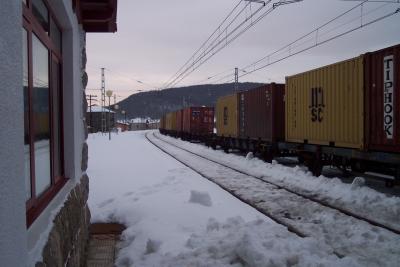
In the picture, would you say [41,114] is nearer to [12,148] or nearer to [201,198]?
[12,148]

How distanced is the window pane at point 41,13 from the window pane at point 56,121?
0.52m

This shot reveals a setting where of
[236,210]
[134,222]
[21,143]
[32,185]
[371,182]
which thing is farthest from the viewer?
[371,182]

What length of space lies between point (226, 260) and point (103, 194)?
206 inches

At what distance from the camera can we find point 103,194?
9844mm

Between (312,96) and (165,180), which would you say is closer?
(165,180)

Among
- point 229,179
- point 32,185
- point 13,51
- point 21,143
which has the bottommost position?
point 229,179

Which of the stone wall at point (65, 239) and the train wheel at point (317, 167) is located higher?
the stone wall at point (65, 239)

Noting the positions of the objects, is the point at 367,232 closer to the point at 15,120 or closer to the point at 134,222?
the point at 134,222

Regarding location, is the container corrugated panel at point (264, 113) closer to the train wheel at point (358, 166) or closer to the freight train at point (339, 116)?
the freight train at point (339, 116)

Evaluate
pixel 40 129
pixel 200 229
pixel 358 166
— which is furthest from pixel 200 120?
pixel 40 129

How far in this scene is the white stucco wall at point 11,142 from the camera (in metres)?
1.68

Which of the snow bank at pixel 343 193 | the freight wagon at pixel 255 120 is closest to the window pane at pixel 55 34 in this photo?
the snow bank at pixel 343 193

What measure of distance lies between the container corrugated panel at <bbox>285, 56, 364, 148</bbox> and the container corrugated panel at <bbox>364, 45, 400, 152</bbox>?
0.28 meters

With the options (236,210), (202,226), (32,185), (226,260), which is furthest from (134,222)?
A: (32,185)
